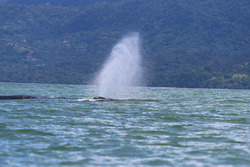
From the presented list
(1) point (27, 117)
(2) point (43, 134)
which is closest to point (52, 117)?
(1) point (27, 117)

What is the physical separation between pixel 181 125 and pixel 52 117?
8.51m

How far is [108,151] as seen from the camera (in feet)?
64.9

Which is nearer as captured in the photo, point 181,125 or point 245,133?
point 245,133

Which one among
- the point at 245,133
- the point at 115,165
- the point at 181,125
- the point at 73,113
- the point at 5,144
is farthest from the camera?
the point at 73,113

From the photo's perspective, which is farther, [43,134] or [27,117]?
[27,117]

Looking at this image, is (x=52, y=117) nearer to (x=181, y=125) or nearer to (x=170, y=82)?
(x=181, y=125)

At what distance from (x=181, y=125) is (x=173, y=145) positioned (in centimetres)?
675

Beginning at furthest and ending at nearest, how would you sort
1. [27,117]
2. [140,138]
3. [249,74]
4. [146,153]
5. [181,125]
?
[249,74], [27,117], [181,125], [140,138], [146,153]

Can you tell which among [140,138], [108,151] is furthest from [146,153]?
[140,138]

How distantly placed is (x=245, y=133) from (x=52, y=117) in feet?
40.7

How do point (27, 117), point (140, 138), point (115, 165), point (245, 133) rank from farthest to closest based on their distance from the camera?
1. point (27, 117)
2. point (245, 133)
3. point (140, 138)
4. point (115, 165)

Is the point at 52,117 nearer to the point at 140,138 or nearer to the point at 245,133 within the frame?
the point at 140,138

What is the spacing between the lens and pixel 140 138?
74.7 ft

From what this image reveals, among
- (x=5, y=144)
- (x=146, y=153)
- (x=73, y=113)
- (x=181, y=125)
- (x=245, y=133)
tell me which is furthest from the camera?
(x=73, y=113)
